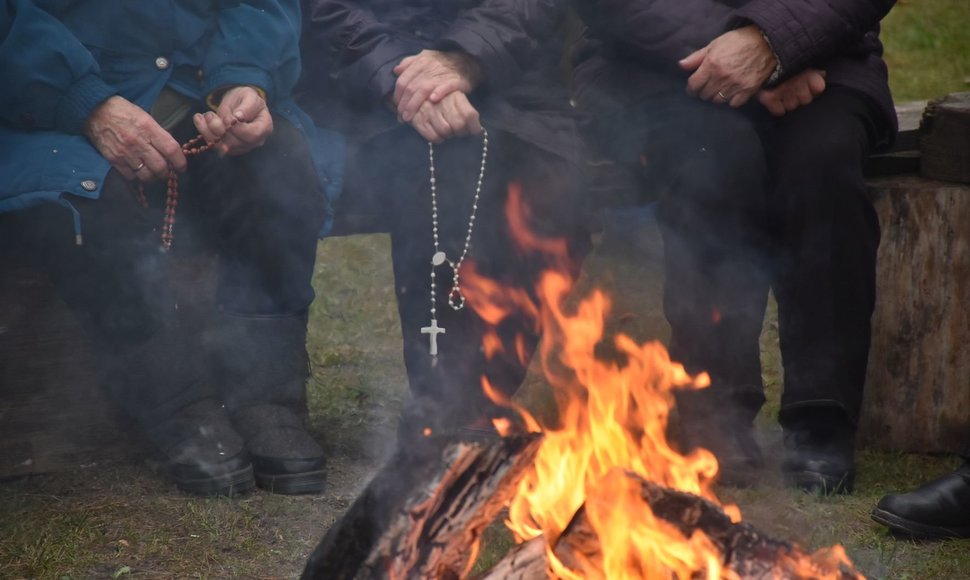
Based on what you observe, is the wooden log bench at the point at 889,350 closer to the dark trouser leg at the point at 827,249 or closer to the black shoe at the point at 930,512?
the dark trouser leg at the point at 827,249

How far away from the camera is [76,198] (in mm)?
3285

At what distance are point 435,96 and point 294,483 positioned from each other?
130cm

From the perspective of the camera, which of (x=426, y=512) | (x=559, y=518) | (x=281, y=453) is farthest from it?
(x=281, y=453)

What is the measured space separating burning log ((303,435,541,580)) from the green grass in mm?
6736

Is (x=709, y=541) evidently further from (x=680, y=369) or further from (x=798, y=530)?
(x=680, y=369)

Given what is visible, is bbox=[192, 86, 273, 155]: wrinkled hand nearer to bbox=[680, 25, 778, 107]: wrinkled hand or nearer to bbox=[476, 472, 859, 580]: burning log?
bbox=[680, 25, 778, 107]: wrinkled hand

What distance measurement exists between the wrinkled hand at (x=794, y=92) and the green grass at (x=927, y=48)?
4936 mm

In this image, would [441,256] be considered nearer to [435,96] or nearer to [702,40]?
[435,96]

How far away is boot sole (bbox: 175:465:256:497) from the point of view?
11.7 feet

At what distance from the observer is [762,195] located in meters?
3.70

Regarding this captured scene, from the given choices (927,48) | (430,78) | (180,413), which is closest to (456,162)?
(430,78)

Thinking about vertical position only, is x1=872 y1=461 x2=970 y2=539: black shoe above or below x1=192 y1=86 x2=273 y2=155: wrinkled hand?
below

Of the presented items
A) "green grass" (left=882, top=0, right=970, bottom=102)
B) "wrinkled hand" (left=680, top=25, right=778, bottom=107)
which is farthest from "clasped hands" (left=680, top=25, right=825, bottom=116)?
"green grass" (left=882, top=0, right=970, bottom=102)

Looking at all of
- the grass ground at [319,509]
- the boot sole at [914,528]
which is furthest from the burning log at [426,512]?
the boot sole at [914,528]
